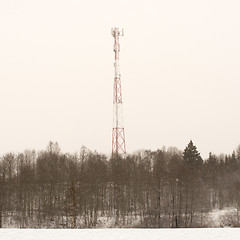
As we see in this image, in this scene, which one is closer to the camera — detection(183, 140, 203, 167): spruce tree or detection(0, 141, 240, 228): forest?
detection(0, 141, 240, 228): forest

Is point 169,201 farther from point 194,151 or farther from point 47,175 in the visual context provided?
point 194,151
